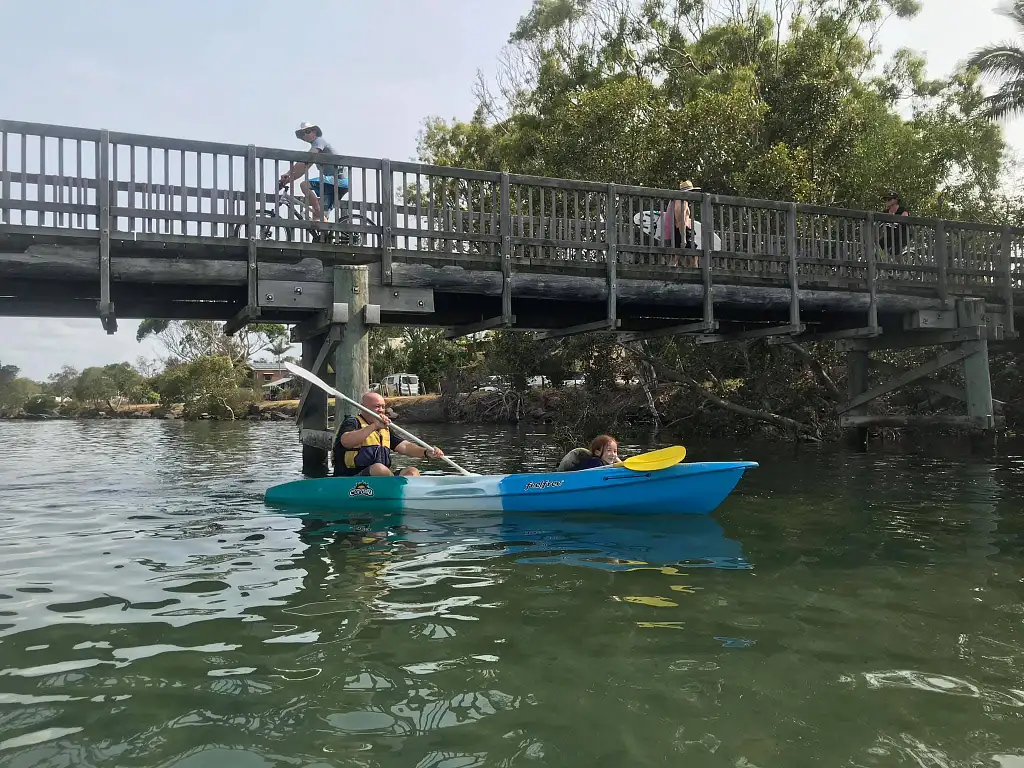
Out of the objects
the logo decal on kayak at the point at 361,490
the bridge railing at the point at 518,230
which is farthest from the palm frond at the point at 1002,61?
the logo decal on kayak at the point at 361,490

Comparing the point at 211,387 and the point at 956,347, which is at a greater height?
the point at 211,387

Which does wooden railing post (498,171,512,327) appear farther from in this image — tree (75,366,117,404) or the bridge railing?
tree (75,366,117,404)

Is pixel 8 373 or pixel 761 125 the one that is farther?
pixel 8 373

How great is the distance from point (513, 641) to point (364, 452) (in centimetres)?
533

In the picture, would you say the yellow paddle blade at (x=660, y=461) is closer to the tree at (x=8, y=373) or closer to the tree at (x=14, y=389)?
the tree at (x=14, y=389)

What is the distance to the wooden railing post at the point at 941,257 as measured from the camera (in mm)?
14328

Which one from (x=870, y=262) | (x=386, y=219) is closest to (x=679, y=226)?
(x=870, y=262)

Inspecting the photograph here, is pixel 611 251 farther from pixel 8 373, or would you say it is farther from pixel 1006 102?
pixel 8 373

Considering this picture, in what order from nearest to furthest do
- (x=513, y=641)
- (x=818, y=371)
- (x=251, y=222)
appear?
(x=513, y=641) → (x=251, y=222) → (x=818, y=371)

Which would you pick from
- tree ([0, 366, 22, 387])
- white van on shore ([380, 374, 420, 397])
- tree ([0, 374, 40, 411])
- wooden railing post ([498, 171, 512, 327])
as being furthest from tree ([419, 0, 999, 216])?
tree ([0, 366, 22, 387])

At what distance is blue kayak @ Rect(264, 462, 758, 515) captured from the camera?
8.84m

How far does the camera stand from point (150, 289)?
1136 centimetres

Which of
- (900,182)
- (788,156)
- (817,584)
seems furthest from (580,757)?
(900,182)

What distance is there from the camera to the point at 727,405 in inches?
883
